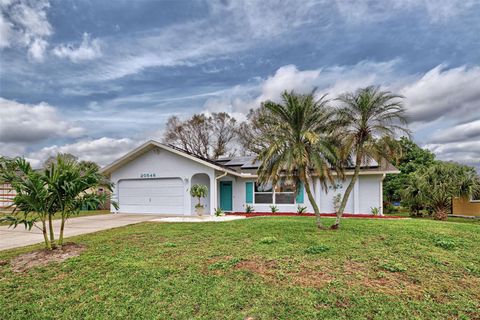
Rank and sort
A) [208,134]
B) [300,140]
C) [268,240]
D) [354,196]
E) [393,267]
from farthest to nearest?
[208,134] < [354,196] < [300,140] < [268,240] < [393,267]

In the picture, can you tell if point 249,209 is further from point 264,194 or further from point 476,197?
point 476,197

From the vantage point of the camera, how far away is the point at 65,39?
11.7 metres

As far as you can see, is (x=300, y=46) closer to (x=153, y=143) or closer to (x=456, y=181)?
(x=153, y=143)

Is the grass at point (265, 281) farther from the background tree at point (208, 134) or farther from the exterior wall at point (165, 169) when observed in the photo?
the background tree at point (208, 134)

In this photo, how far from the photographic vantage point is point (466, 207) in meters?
20.0

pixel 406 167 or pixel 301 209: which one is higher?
pixel 406 167

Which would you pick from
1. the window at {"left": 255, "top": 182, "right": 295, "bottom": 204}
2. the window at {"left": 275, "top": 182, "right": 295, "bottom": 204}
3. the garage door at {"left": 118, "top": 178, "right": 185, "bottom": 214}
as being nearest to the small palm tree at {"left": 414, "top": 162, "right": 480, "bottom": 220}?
the window at {"left": 275, "top": 182, "right": 295, "bottom": 204}

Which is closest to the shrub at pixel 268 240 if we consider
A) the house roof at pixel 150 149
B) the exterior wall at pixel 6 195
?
the exterior wall at pixel 6 195

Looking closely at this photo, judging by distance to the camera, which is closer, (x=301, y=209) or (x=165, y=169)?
(x=301, y=209)

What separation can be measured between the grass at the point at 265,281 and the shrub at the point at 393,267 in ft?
0.07

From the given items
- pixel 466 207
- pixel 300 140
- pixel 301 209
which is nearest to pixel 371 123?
pixel 300 140

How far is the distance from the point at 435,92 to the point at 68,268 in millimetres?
18779

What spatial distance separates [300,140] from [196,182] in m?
11.1

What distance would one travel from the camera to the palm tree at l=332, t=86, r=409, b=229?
27.8 ft
